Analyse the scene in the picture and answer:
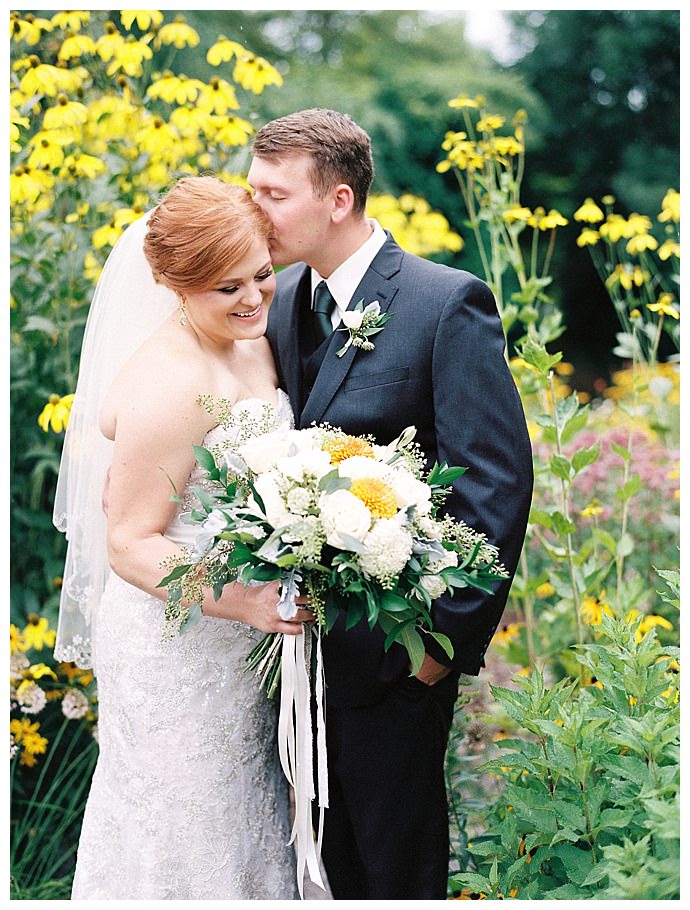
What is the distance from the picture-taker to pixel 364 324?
2197 millimetres

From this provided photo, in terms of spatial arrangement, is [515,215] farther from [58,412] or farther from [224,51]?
[58,412]

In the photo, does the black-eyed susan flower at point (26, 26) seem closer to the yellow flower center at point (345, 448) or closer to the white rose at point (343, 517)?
the yellow flower center at point (345, 448)

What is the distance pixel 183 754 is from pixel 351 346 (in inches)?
42.6

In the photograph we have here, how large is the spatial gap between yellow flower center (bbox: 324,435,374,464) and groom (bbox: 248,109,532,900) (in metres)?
0.40

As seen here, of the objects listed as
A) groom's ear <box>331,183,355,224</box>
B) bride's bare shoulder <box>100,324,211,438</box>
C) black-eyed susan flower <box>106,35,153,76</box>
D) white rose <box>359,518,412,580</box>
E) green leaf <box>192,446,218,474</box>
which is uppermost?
black-eyed susan flower <box>106,35,153,76</box>

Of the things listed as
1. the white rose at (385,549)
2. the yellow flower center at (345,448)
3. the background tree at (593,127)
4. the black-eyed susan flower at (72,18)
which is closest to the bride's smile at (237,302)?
the yellow flower center at (345,448)

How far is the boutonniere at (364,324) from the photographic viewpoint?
218cm

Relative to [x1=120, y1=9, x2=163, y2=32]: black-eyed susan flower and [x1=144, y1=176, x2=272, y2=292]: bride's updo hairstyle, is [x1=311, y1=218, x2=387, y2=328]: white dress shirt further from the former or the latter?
[x1=120, y1=9, x2=163, y2=32]: black-eyed susan flower

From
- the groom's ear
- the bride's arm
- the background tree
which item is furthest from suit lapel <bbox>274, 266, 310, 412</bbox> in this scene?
the background tree

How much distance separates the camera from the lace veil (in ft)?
8.05

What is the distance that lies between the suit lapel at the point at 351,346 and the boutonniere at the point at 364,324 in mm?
25

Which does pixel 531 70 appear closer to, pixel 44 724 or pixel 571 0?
pixel 571 0

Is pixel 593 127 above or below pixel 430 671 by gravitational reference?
above

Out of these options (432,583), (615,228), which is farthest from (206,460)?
(615,228)
